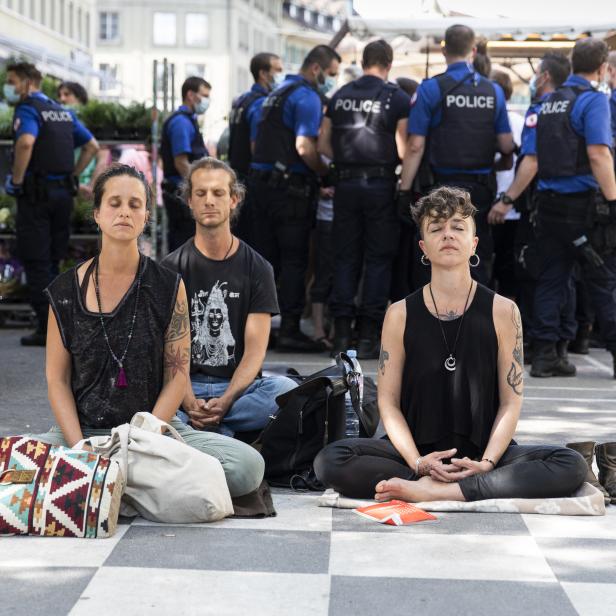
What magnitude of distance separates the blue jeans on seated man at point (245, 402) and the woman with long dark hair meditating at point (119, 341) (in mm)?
549

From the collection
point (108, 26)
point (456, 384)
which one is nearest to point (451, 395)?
point (456, 384)

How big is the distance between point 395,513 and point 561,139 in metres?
4.50

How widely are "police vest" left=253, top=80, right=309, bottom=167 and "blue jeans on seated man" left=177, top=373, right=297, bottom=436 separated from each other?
4.15 meters

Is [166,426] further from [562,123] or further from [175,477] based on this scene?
[562,123]

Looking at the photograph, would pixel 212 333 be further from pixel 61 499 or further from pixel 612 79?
pixel 612 79

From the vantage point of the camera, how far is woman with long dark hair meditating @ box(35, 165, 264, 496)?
16.3ft

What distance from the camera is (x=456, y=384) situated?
5059 mm

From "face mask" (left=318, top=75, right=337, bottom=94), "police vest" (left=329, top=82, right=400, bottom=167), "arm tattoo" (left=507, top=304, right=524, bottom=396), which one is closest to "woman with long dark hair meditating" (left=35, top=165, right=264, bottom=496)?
"arm tattoo" (left=507, top=304, right=524, bottom=396)

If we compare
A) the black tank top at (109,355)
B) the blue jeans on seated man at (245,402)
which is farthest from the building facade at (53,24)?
the black tank top at (109,355)

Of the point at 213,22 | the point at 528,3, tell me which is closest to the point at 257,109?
the point at 528,3

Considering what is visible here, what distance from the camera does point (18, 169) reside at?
10125mm

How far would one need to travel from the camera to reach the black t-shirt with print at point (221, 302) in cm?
579

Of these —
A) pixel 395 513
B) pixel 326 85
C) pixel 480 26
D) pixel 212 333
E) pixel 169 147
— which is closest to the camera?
pixel 395 513

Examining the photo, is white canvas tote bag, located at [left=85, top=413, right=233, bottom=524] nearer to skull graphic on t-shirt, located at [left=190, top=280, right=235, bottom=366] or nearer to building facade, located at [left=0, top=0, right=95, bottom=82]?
skull graphic on t-shirt, located at [left=190, top=280, right=235, bottom=366]
